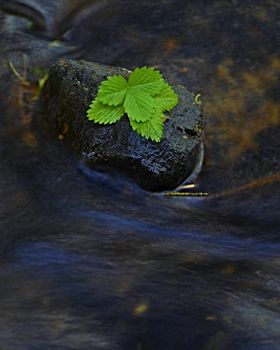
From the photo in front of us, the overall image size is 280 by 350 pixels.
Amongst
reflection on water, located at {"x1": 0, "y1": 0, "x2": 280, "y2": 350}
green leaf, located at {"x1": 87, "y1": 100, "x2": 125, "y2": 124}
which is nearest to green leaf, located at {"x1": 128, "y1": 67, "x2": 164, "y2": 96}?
green leaf, located at {"x1": 87, "y1": 100, "x2": 125, "y2": 124}

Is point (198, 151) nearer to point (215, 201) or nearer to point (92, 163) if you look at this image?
point (215, 201)

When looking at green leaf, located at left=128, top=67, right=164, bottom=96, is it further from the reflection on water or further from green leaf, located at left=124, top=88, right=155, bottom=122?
the reflection on water

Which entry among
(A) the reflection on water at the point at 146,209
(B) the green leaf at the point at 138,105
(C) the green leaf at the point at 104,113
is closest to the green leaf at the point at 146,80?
(B) the green leaf at the point at 138,105

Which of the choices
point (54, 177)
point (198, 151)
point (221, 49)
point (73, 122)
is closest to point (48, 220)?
point (54, 177)

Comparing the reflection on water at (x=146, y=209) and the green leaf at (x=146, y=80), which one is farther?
the green leaf at (x=146, y=80)

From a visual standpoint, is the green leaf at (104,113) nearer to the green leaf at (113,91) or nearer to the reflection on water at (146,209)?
the green leaf at (113,91)

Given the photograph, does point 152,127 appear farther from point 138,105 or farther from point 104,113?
point 104,113

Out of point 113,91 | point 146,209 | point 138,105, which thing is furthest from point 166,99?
point 146,209
